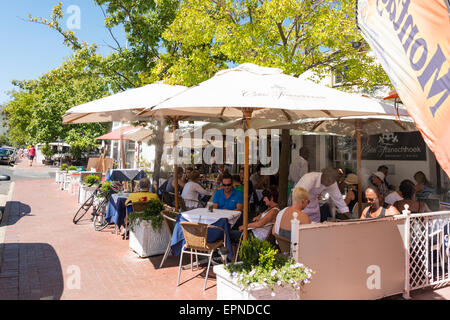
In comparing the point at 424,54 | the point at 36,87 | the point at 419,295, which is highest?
the point at 36,87

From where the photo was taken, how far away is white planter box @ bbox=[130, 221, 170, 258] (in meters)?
5.60

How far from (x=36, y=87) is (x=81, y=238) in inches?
314

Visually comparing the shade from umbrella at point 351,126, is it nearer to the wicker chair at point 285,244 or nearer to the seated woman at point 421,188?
the seated woman at point 421,188

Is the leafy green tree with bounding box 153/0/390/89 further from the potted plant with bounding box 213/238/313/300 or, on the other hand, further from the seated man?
the potted plant with bounding box 213/238/313/300

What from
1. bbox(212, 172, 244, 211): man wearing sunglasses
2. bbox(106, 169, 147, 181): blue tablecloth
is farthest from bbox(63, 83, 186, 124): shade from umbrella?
bbox(106, 169, 147, 181): blue tablecloth

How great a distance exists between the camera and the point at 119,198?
6.63 metres

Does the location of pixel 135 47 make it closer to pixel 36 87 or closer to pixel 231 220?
pixel 36 87

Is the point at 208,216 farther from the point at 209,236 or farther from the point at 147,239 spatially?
the point at 147,239

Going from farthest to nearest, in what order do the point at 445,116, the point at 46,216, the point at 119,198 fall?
1. the point at 46,216
2. the point at 119,198
3. the point at 445,116

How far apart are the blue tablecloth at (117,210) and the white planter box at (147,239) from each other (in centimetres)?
99

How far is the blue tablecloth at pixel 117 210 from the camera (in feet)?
21.7

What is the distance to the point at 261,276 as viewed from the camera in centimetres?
307

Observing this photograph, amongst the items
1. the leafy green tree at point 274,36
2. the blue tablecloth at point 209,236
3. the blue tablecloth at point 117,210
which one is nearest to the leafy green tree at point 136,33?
the leafy green tree at point 274,36
